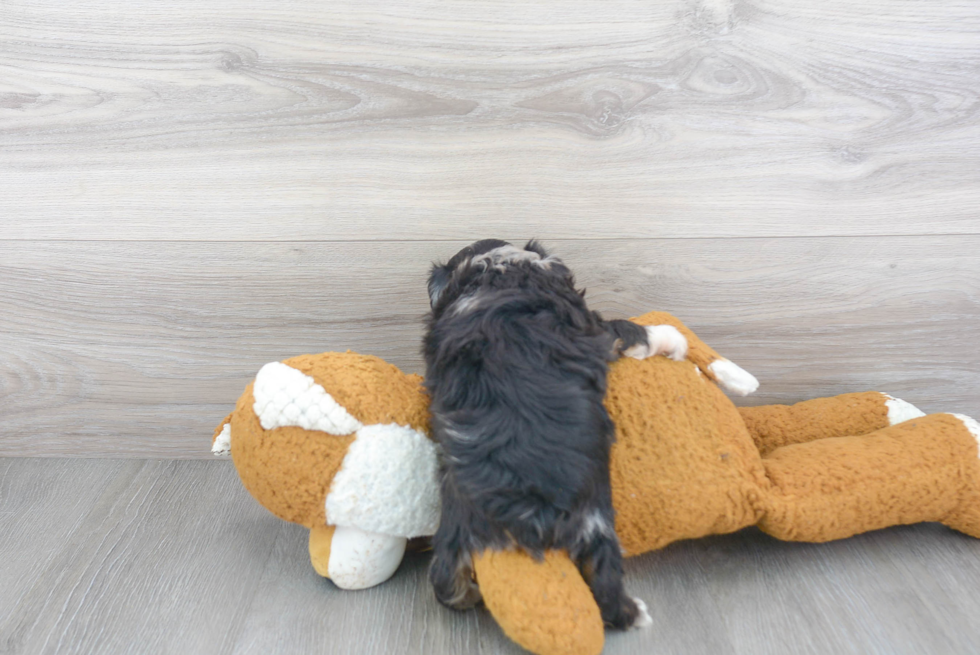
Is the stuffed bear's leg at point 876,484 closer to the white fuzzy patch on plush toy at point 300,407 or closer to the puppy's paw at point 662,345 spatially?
the puppy's paw at point 662,345

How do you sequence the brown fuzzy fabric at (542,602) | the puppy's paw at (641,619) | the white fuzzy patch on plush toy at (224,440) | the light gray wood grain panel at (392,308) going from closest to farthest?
the brown fuzzy fabric at (542,602) → the puppy's paw at (641,619) → the white fuzzy patch on plush toy at (224,440) → the light gray wood grain panel at (392,308)

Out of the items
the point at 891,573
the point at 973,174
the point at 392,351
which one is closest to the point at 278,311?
the point at 392,351

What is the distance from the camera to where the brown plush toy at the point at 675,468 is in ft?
2.61

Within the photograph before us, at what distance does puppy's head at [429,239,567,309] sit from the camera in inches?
32.7

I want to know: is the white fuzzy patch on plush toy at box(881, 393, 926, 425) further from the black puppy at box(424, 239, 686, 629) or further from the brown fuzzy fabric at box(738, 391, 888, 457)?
the black puppy at box(424, 239, 686, 629)

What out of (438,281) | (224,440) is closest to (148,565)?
(224,440)

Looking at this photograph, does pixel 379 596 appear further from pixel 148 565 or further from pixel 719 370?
pixel 719 370

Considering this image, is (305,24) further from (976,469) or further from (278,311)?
(976,469)

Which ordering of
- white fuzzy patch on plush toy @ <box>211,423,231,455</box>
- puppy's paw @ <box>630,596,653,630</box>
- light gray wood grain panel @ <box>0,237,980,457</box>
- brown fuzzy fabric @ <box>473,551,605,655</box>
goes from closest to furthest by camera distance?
brown fuzzy fabric @ <box>473,551,605,655</box>
puppy's paw @ <box>630,596,653,630</box>
white fuzzy patch on plush toy @ <box>211,423,231,455</box>
light gray wood grain panel @ <box>0,237,980,457</box>

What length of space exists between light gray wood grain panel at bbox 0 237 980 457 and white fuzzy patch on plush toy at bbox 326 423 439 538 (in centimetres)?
27

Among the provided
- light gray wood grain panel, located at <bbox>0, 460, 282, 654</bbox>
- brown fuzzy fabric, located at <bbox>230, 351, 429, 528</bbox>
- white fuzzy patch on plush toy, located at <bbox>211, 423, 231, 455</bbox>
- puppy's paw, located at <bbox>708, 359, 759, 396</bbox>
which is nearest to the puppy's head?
brown fuzzy fabric, located at <bbox>230, 351, 429, 528</bbox>

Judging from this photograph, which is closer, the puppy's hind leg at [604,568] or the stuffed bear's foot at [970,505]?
the puppy's hind leg at [604,568]

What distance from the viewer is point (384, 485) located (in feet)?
2.63

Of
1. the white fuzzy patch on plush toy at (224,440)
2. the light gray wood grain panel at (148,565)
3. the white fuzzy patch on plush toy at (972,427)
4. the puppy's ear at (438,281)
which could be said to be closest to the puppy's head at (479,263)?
the puppy's ear at (438,281)
